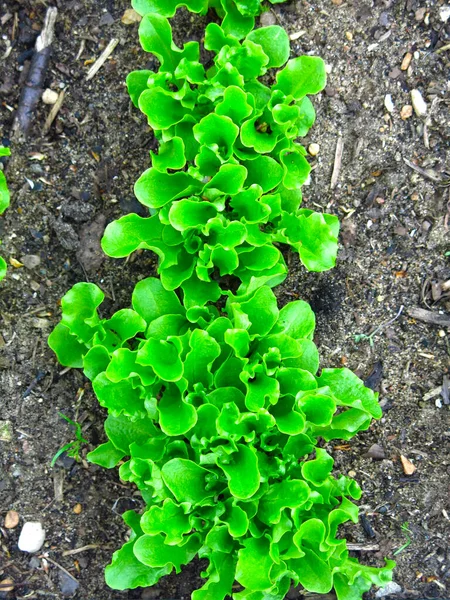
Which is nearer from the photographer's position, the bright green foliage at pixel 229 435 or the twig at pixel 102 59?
the bright green foliage at pixel 229 435

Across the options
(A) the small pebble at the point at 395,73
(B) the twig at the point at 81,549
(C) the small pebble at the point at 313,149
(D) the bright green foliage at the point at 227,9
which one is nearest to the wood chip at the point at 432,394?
(C) the small pebble at the point at 313,149

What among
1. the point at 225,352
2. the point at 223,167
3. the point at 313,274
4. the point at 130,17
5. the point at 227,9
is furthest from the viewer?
the point at 313,274

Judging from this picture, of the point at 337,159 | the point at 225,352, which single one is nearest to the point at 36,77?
the point at 337,159

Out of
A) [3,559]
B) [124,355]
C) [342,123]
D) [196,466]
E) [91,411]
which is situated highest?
[342,123]

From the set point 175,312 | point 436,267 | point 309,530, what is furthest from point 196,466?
point 436,267

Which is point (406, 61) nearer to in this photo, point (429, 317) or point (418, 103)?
point (418, 103)

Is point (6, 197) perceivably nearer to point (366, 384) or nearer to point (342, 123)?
point (342, 123)

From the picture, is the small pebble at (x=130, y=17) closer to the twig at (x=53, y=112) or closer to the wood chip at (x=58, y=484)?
the twig at (x=53, y=112)
